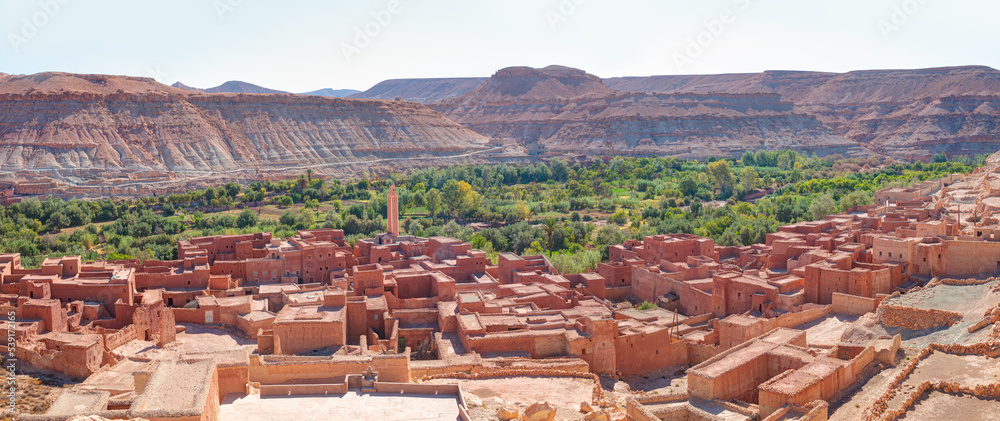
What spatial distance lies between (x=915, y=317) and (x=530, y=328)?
817 cm

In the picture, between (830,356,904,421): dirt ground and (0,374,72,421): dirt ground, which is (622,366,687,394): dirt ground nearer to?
(830,356,904,421): dirt ground

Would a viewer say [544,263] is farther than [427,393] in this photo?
Yes

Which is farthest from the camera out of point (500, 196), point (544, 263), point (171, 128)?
point (171, 128)

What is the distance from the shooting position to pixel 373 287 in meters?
22.4

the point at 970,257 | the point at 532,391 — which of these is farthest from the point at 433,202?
the point at 532,391

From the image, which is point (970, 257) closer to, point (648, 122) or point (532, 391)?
point (532, 391)

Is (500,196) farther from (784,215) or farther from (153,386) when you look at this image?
(153,386)

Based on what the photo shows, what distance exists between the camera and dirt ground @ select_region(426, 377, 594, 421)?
1362 cm

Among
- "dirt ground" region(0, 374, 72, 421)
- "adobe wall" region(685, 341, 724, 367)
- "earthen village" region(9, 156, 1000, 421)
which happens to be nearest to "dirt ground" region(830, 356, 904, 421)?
"earthen village" region(9, 156, 1000, 421)

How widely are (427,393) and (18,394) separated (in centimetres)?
876

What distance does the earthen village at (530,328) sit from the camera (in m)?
12.3

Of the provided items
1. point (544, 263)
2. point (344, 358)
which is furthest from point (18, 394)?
point (544, 263)

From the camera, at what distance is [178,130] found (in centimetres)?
6419

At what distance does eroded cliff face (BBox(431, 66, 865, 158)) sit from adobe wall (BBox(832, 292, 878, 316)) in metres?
69.7
